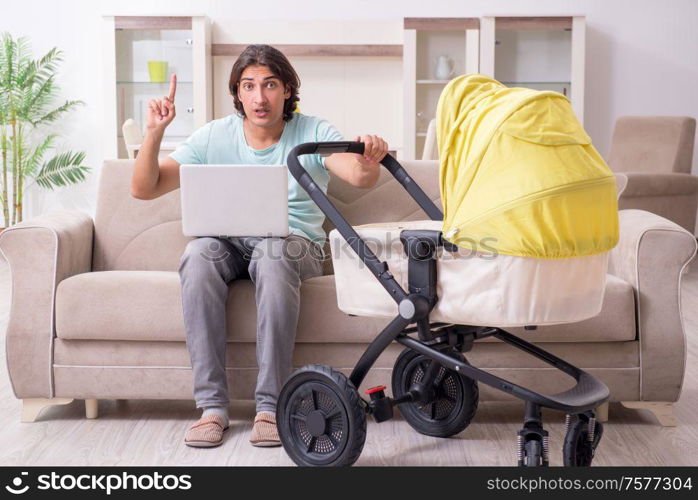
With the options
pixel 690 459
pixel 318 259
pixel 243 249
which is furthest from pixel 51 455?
pixel 690 459

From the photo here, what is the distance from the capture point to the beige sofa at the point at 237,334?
2.33m

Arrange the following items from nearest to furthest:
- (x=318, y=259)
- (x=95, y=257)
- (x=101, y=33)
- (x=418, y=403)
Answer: (x=418, y=403)
(x=318, y=259)
(x=95, y=257)
(x=101, y=33)

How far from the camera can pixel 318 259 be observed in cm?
252

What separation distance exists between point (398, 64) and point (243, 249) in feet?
13.4

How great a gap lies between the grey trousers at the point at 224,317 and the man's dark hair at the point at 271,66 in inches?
18.8

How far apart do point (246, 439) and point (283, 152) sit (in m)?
0.79

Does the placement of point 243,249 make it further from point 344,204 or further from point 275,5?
point 275,5

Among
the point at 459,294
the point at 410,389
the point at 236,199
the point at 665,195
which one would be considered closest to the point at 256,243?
the point at 236,199

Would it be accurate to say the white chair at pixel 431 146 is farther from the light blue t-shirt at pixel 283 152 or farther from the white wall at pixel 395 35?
the light blue t-shirt at pixel 283 152

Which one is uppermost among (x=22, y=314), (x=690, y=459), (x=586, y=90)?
(x=586, y=90)

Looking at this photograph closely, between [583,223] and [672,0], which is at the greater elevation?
[672,0]

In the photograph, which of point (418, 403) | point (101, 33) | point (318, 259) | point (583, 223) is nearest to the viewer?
point (583, 223)

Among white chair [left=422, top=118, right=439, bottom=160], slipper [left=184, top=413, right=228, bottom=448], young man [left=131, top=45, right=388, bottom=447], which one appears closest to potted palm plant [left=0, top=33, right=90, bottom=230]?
white chair [left=422, top=118, right=439, bottom=160]

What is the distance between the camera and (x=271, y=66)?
98.1 inches
